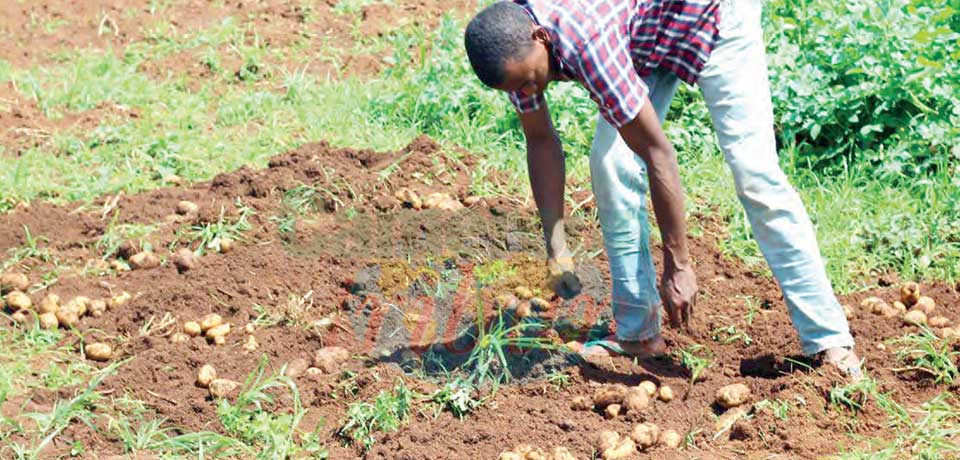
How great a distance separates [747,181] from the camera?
372 centimetres

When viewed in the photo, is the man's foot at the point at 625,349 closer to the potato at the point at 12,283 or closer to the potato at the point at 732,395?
the potato at the point at 732,395

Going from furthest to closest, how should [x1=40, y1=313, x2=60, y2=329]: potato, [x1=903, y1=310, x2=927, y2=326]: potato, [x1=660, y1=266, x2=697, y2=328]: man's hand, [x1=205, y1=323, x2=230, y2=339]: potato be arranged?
1. [x1=40, y1=313, x2=60, y2=329]: potato
2. [x1=205, y1=323, x2=230, y2=339]: potato
3. [x1=903, y1=310, x2=927, y2=326]: potato
4. [x1=660, y1=266, x2=697, y2=328]: man's hand

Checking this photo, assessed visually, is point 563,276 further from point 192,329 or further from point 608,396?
point 192,329

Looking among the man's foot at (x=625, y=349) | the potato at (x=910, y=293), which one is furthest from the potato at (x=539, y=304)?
the potato at (x=910, y=293)

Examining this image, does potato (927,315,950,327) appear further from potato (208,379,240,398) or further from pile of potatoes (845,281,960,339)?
potato (208,379,240,398)

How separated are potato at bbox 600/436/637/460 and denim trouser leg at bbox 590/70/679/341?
575 mm

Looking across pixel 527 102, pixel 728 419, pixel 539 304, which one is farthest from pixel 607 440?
pixel 527 102

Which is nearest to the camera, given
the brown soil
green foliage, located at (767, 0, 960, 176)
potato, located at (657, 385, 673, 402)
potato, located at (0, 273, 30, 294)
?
the brown soil

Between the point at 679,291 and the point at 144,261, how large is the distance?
2419 millimetres

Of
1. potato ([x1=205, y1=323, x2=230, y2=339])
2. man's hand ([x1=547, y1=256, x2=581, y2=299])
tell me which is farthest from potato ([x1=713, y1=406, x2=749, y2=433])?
potato ([x1=205, y1=323, x2=230, y2=339])

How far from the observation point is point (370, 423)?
12.7 feet

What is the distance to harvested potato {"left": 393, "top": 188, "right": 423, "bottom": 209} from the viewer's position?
531cm

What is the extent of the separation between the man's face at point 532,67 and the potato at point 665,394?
3.84 feet

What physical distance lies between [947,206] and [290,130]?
3.23 meters
